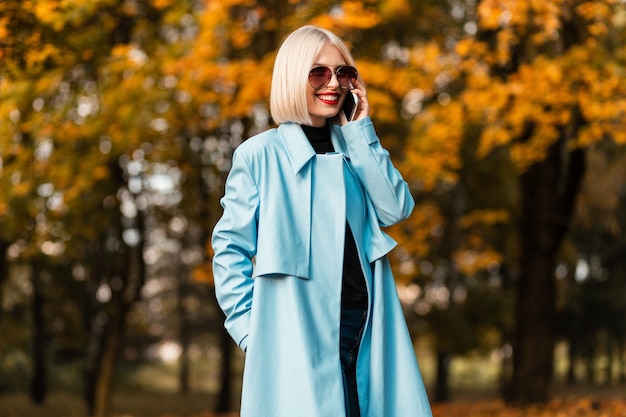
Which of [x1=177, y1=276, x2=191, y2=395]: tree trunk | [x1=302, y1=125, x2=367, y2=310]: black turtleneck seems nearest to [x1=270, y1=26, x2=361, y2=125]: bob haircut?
[x1=302, y1=125, x2=367, y2=310]: black turtleneck

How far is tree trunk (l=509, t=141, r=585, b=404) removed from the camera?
13.0m

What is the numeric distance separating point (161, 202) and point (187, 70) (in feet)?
28.8

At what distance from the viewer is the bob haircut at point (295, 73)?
2.69m

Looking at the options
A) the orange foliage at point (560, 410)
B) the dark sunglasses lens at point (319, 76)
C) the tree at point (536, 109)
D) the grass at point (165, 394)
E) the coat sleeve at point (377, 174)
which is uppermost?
the tree at point (536, 109)

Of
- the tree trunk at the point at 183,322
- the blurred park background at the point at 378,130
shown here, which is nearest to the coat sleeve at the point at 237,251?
the blurred park background at the point at 378,130

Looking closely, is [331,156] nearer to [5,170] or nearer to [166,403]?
[5,170]

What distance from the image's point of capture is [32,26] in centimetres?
682

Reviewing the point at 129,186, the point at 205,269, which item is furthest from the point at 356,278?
the point at 129,186

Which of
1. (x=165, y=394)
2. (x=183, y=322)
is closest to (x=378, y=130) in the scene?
(x=183, y=322)

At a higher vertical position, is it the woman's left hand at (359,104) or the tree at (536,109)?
the tree at (536,109)

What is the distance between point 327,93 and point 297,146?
0.62ft

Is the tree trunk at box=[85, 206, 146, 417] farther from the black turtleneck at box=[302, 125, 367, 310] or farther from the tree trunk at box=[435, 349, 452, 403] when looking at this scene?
the black turtleneck at box=[302, 125, 367, 310]

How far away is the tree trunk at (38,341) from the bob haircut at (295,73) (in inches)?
786

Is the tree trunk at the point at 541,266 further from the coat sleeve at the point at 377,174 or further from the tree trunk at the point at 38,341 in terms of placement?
the tree trunk at the point at 38,341
